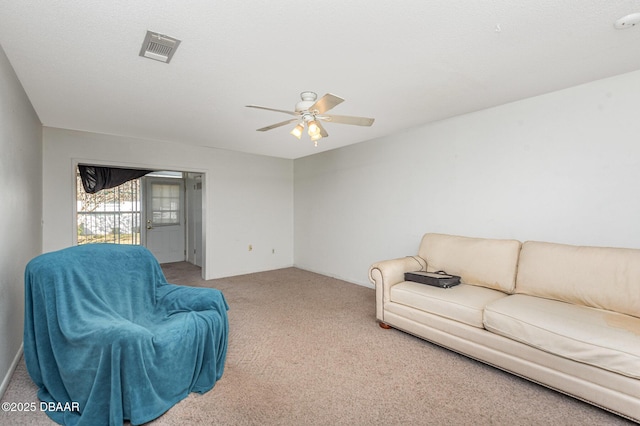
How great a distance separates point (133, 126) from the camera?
3652 mm

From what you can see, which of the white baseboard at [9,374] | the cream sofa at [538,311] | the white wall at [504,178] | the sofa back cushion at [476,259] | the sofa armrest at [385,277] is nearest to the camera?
the cream sofa at [538,311]

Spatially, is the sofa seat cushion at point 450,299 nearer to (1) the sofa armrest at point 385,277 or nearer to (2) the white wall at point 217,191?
(1) the sofa armrest at point 385,277

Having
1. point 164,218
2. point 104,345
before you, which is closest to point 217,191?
point 164,218

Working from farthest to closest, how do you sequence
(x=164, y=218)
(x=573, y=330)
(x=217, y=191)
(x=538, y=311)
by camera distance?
(x=164, y=218) → (x=217, y=191) → (x=538, y=311) → (x=573, y=330)

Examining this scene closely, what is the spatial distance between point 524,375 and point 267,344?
1993mm

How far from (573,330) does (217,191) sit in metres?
4.80

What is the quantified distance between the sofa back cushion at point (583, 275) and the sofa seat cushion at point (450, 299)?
0.31 m

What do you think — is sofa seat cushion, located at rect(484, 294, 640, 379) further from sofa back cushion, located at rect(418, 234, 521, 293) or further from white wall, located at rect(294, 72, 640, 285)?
white wall, located at rect(294, 72, 640, 285)

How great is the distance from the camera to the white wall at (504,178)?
242 cm

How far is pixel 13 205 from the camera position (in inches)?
84.9

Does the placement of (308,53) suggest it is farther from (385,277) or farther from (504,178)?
(504,178)

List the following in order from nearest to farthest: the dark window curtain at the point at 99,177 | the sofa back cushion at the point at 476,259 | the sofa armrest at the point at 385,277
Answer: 1. the sofa back cushion at the point at 476,259
2. the sofa armrest at the point at 385,277
3. the dark window curtain at the point at 99,177

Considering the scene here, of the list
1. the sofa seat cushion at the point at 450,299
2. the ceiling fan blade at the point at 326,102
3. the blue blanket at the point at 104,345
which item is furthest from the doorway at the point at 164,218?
the sofa seat cushion at the point at 450,299

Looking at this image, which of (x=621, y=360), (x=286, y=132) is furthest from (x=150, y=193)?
(x=621, y=360)
